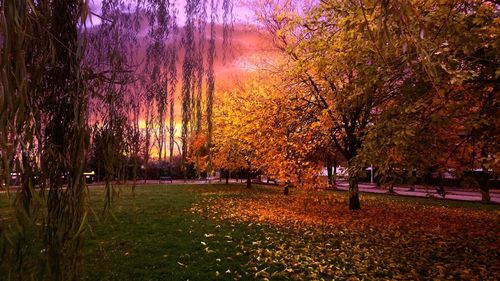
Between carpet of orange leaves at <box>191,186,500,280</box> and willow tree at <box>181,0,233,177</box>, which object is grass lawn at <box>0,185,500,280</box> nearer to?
carpet of orange leaves at <box>191,186,500,280</box>

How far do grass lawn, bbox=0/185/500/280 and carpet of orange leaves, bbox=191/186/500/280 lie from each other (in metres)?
0.02

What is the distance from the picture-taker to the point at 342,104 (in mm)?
8859

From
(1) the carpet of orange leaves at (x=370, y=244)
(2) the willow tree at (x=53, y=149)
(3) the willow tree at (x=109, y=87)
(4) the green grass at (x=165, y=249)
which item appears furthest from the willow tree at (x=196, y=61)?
(1) the carpet of orange leaves at (x=370, y=244)

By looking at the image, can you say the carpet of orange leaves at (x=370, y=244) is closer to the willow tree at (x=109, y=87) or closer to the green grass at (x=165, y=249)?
the green grass at (x=165, y=249)

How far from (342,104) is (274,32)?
8989 mm

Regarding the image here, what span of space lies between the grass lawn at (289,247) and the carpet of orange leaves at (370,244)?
2 cm

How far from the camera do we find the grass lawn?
6441 millimetres

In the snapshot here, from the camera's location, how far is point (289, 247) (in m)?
8.38

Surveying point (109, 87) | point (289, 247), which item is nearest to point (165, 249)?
point (289, 247)

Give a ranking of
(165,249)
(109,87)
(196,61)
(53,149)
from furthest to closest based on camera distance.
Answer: (165,249), (196,61), (109,87), (53,149)

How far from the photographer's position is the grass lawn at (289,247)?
644 cm

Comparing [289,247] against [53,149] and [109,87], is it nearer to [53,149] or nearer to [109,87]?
[109,87]

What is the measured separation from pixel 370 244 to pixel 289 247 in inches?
82.3

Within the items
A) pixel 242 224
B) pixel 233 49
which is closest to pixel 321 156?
pixel 242 224
